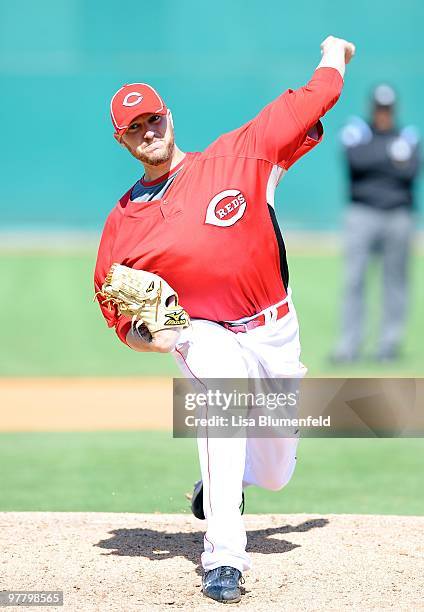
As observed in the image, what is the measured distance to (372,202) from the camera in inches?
404

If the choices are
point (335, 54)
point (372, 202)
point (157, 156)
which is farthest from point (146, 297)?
point (372, 202)

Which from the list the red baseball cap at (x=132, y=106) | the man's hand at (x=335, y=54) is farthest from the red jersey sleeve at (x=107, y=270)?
the man's hand at (x=335, y=54)

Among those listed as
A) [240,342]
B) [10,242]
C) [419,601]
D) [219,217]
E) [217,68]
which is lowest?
[419,601]

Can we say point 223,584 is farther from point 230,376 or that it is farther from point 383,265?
point 383,265

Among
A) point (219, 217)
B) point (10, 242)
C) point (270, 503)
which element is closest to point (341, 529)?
point (270, 503)

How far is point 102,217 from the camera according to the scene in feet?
76.0

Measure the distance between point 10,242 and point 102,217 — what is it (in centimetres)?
209

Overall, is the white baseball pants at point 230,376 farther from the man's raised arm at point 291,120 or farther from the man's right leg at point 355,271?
the man's right leg at point 355,271

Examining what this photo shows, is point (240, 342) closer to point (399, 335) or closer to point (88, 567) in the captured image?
point (88, 567)

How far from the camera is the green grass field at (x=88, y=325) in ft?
33.6

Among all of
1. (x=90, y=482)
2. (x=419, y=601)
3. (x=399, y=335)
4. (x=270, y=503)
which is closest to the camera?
(x=419, y=601)

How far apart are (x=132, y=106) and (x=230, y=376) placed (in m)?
1.14

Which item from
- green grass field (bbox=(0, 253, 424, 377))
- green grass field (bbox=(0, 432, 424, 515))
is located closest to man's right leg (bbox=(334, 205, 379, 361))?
green grass field (bbox=(0, 253, 424, 377))

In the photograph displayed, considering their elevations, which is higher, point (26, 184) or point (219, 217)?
point (26, 184)
